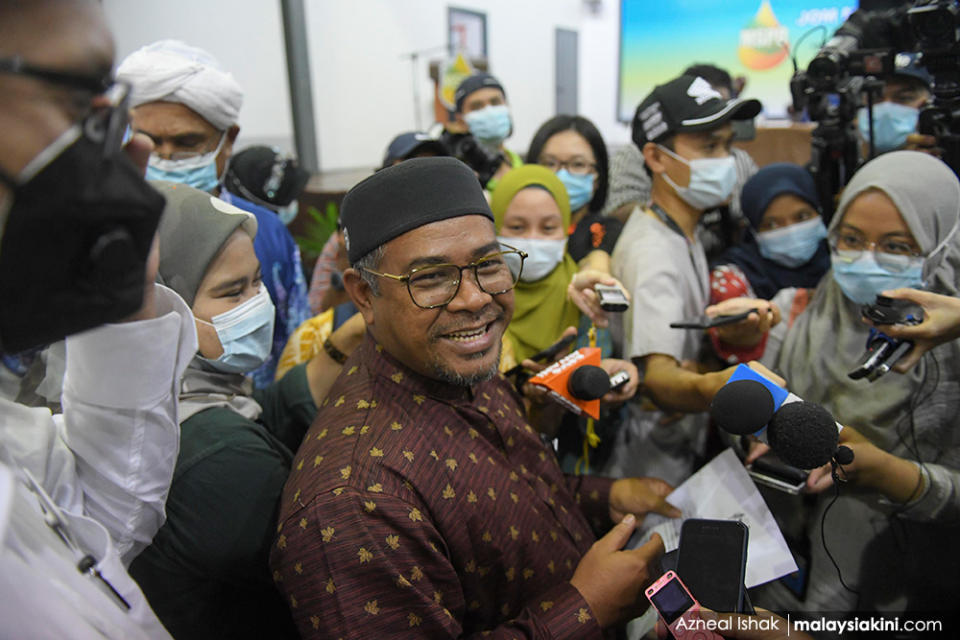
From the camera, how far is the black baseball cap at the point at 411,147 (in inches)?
97.1

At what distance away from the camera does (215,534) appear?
3.48ft

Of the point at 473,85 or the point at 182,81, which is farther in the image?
the point at 473,85

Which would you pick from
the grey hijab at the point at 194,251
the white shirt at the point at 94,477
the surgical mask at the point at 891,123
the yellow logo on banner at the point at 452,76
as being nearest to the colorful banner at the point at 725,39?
the yellow logo on banner at the point at 452,76

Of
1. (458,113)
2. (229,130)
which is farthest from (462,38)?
(229,130)

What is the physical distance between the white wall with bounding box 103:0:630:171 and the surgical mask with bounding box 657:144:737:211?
3.22 metres

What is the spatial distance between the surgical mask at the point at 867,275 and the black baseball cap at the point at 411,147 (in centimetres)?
162

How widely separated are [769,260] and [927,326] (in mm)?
1195

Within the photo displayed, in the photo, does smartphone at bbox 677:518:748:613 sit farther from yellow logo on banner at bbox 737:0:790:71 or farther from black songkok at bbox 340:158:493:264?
yellow logo on banner at bbox 737:0:790:71

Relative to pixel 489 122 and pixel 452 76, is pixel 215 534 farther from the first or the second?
pixel 452 76

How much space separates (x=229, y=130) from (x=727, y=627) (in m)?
2.10

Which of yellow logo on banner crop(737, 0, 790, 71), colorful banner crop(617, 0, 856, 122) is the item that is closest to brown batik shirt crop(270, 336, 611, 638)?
colorful banner crop(617, 0, 856, 122)

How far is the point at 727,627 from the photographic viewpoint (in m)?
0.99

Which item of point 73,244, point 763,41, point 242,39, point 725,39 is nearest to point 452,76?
point 242,39

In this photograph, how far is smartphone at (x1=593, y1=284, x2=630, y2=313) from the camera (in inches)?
60.0
